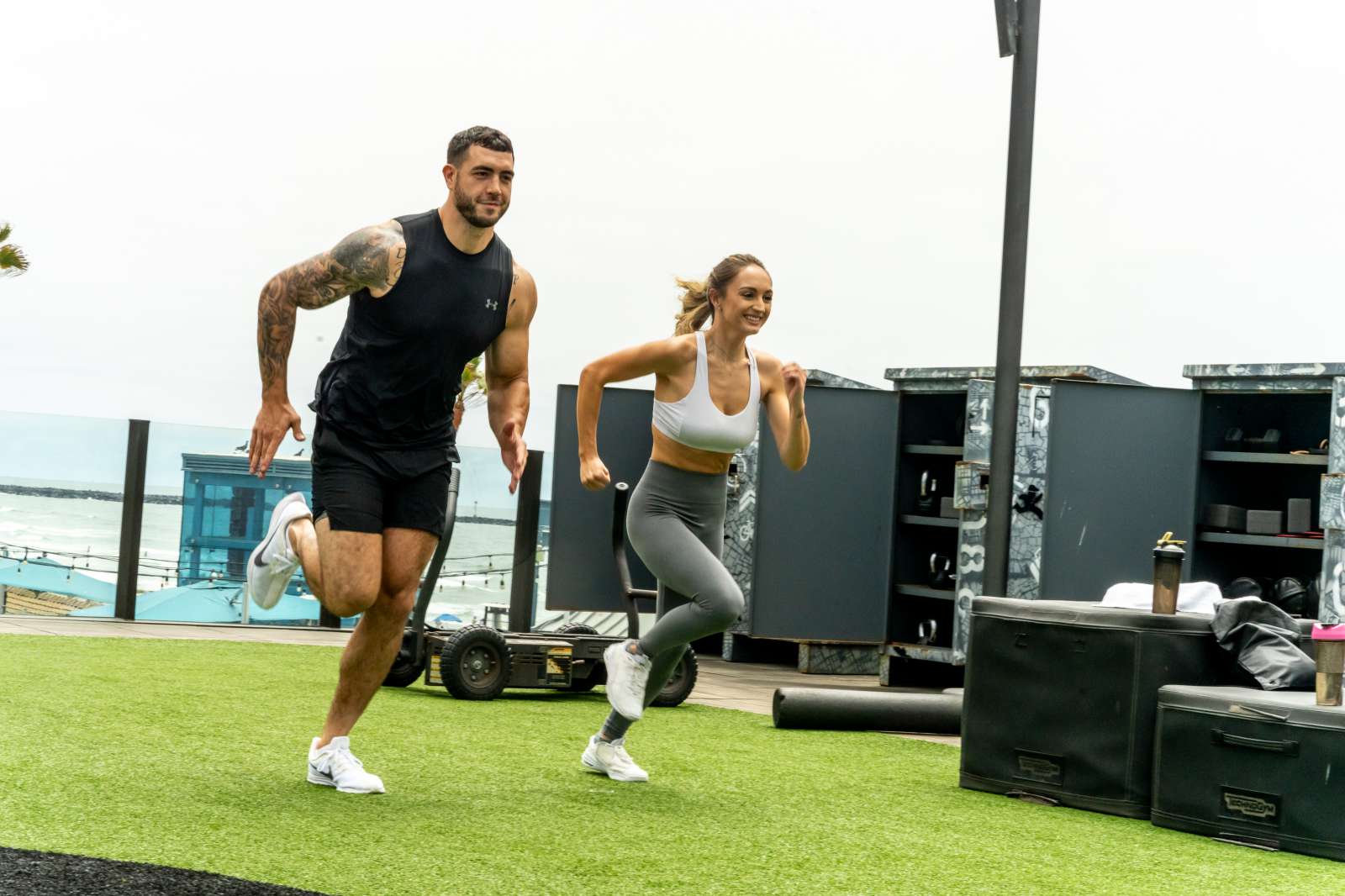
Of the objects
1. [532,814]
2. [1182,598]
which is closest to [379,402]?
[532,814]

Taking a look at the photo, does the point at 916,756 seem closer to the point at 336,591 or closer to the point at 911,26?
the point at 336,591

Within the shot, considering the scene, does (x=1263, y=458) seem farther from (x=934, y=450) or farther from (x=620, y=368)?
(x=620, y=368)

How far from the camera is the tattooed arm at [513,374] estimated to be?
15.2 feet

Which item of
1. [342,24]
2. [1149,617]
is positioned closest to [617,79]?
[342,24]

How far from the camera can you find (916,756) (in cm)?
651

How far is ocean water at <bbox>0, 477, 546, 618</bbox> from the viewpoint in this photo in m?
11.0

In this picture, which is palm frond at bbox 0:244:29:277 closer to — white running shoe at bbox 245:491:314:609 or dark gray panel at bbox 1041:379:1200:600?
dark gray panel at bbox 1041:379:1200:600

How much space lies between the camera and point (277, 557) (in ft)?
14.6

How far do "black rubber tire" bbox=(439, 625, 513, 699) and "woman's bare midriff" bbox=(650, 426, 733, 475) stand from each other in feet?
9.34

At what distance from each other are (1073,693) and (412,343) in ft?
8.76

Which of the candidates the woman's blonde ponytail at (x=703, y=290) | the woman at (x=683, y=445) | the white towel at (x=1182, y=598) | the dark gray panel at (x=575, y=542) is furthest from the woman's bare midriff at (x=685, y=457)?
the dark gray panel at (x=575, y=542)

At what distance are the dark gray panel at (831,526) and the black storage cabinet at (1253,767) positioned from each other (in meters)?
5.52

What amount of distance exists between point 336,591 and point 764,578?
6.35 meters

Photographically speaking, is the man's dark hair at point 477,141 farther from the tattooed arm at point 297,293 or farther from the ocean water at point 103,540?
the ocean water at point 103,540
